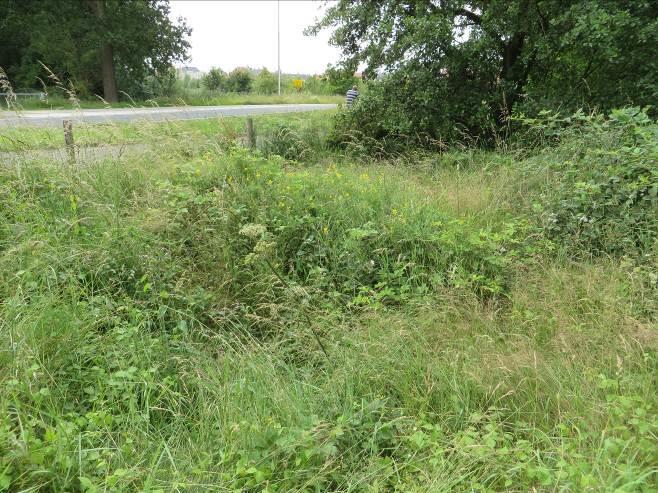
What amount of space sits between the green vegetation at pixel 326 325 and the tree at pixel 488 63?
2766mm

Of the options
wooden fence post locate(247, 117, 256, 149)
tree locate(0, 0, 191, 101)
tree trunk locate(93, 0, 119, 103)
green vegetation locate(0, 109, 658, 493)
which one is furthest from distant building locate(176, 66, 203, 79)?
green vegetation locate(0, 109, 658, 493)

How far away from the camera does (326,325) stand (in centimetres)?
303

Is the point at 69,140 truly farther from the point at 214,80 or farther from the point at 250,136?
the point at 214,80

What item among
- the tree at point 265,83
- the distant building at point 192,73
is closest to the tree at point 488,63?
the distant building at point 192,73

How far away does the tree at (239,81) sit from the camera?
112 feet

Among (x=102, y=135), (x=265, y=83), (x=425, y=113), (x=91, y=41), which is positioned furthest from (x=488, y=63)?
(x=265, y=83)

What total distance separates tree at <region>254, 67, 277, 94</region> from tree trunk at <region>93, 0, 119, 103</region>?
1381 centimetres

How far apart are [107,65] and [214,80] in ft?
32.3

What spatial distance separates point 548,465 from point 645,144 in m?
3.64

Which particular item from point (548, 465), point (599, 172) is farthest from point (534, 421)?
point (599, 172)

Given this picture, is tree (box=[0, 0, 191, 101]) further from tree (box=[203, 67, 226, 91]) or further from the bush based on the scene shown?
the bush

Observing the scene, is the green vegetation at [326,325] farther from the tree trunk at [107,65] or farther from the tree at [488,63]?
the tree trunk at [107,65]

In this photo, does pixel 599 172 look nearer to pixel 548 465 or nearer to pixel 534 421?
pixel 534 421

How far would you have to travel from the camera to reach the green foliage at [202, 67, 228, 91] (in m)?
32.3
